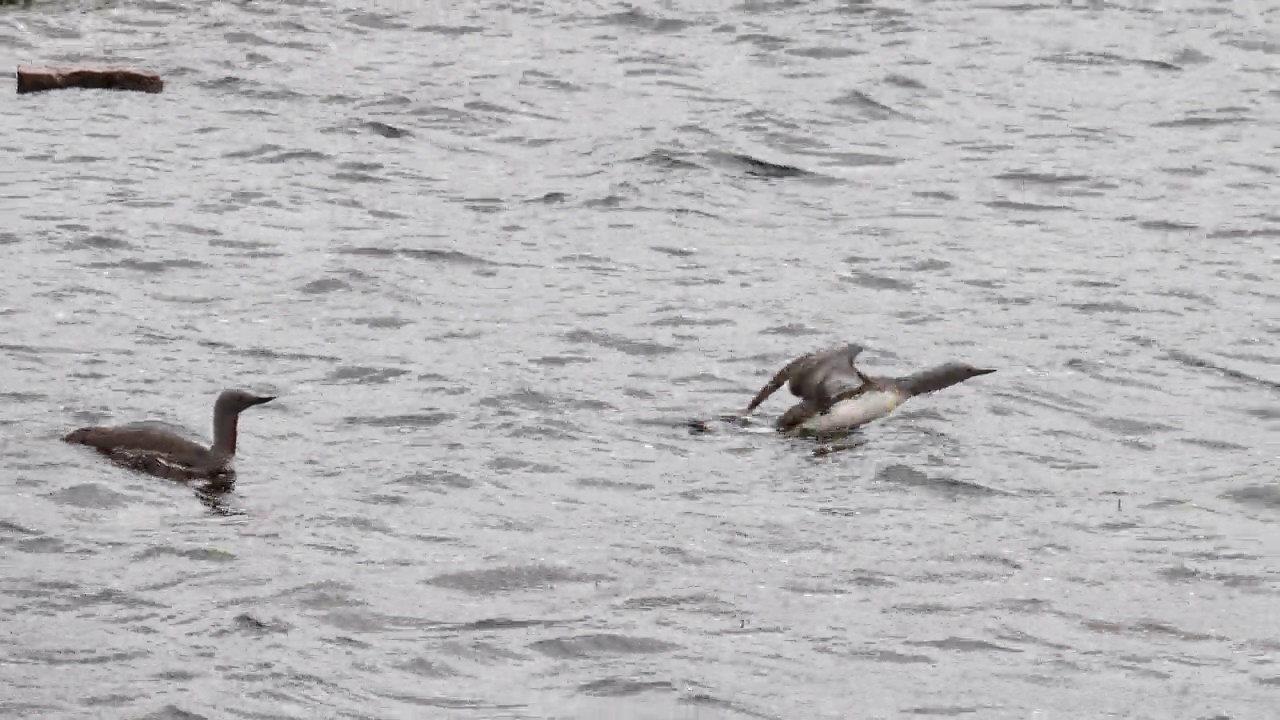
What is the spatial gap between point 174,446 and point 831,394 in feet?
13.3

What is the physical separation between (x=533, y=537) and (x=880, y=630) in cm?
206

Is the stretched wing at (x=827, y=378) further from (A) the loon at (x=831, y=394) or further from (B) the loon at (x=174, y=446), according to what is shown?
(B) the loon at (x=174, y=446)

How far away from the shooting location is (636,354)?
51.7ft

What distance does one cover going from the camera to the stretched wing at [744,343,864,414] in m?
14.2

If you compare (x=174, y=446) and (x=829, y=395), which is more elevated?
(x=174, y=446)

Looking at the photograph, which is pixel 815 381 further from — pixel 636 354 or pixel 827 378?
pixel 636 354

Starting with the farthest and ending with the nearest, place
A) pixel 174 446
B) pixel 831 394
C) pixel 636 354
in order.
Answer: pixel 636 354 < pixel 831 394 < pixel 174 446

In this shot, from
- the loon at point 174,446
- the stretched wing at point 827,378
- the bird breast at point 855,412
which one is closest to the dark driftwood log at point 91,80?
the loon at point 174,446

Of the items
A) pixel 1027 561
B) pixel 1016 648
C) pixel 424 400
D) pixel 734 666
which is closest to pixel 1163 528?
pixel 1027 561

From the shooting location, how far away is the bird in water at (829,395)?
1420 centimetres

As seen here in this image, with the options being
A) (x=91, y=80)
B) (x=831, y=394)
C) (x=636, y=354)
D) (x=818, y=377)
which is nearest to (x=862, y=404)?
(x=831, y=394)

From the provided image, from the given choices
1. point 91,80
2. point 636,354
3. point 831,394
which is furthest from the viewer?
point 91,80

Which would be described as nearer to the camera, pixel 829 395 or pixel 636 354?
pixel 829 395

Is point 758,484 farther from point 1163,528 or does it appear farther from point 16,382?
point 16,382
